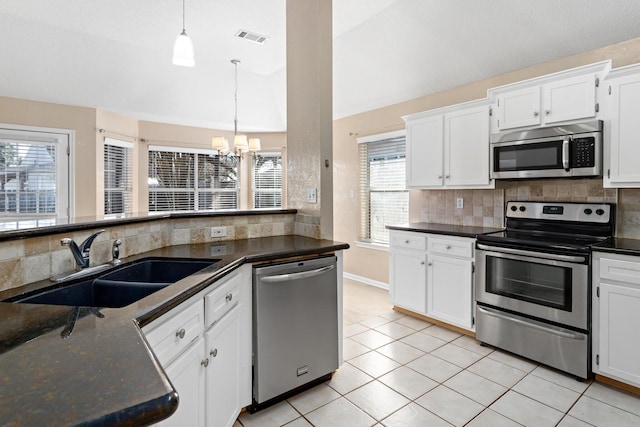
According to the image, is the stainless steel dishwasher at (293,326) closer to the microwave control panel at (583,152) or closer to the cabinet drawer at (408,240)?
the cabinet drawer at (408,240)

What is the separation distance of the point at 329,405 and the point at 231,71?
460 cm

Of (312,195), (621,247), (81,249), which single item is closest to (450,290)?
(621,247)

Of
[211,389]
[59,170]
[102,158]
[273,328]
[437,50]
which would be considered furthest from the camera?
[102,158]

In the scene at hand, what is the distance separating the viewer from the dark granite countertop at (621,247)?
7.13ft

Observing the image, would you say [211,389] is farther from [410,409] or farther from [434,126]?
[434,126]

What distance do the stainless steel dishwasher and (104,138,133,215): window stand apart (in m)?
3.89

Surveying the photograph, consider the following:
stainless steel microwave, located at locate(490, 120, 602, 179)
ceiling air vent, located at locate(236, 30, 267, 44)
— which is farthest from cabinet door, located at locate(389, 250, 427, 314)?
ceiling air vent, located at locate(236, 30, 267, 44)

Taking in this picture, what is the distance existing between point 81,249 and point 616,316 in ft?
10.5

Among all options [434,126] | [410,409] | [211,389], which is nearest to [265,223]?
[211,389]

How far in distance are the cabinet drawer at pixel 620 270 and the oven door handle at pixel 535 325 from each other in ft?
1.55

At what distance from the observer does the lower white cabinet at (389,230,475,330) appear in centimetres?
312

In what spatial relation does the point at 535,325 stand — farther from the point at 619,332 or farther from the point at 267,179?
the point at 267,179

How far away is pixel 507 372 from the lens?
2.55 metres

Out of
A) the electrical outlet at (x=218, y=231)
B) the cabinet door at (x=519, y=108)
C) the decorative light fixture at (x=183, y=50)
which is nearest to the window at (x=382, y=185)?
the cabinet door at (x=519, y=108)
